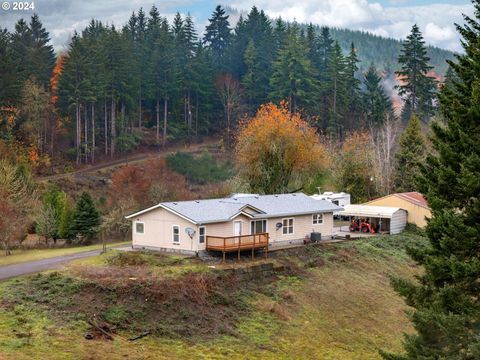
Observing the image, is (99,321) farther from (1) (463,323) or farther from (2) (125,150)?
(2) (125,150)

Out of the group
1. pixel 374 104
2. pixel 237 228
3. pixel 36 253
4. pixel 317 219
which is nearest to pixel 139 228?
pixel 237 228

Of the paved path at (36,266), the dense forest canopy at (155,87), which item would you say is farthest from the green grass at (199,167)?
the paved path at (36,266)

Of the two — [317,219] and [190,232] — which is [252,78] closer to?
[317,219]

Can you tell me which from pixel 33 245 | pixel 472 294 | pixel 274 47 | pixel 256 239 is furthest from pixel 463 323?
pixel 274 47

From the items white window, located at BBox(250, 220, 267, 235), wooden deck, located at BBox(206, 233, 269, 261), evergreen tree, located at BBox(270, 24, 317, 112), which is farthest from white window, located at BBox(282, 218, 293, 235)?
evergreen tree, located at BBox(270, 24, 317, 112)

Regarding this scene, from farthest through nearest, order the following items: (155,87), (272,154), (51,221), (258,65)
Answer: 1. (258,65)
2. (155,87)
3. (272,154)
4. (51,221)

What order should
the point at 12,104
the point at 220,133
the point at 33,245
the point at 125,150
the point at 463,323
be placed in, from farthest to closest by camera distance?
the point at 220,133 < the point at 125,150 < the point at 12,104 < the point at 33,245 < the point at 463,323

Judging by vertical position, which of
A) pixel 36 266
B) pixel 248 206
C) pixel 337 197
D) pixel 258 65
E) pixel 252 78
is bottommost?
pixel 36 266
